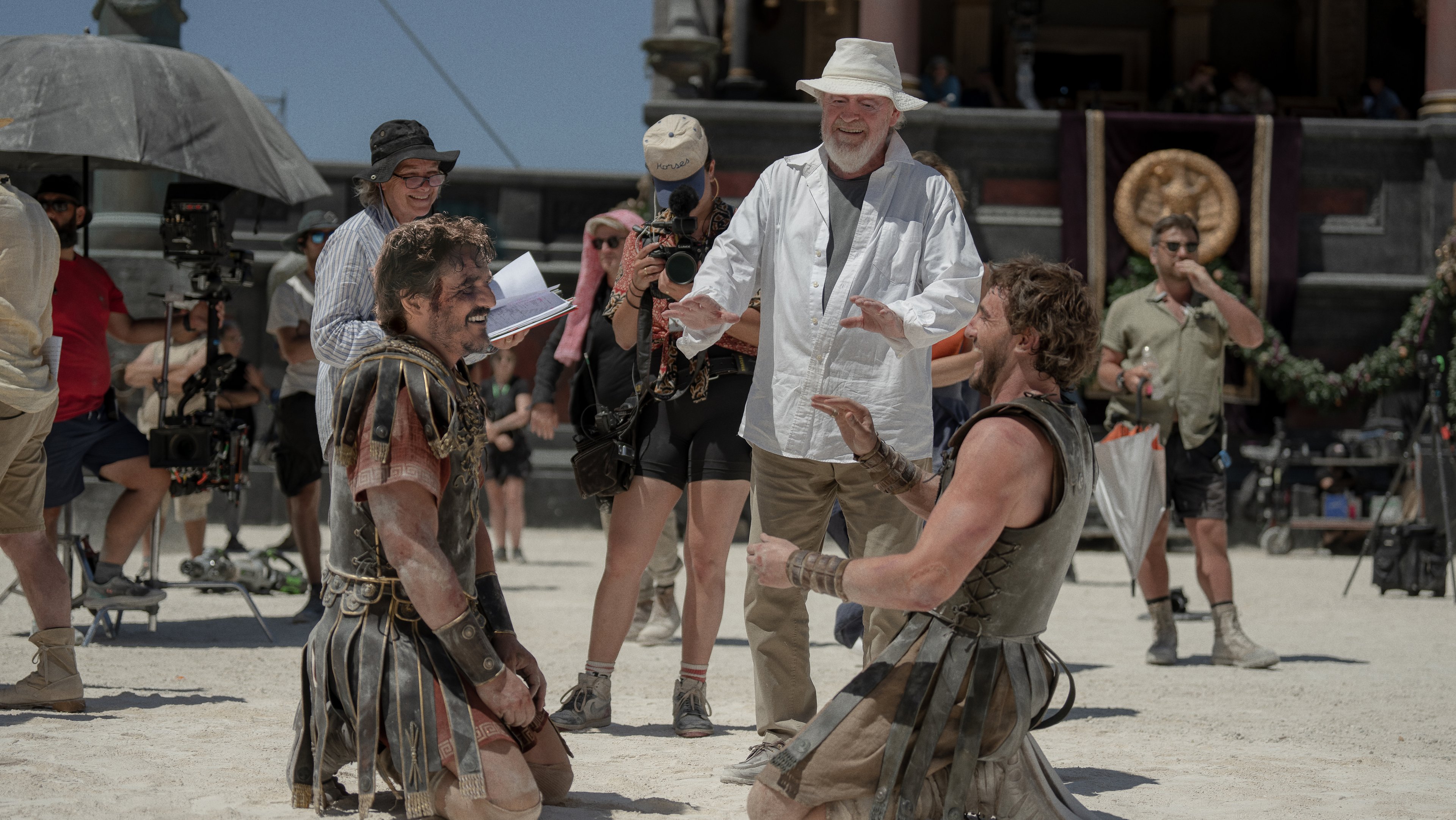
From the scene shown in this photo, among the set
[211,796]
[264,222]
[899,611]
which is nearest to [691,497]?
[899,611]

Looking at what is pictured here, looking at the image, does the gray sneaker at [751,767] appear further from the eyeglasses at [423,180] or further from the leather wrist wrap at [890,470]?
the eyeglasses at [423,180]

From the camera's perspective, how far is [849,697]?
315cm

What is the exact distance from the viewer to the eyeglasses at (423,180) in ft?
14.5

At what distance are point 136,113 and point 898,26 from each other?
31.8ft

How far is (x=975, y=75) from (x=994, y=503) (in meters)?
14.6

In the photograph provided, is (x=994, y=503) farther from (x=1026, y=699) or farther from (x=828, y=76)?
(x=828, y=76)

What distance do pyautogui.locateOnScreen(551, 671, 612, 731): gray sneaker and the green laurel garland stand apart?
33.5 feet

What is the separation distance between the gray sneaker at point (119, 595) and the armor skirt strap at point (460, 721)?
3.70m

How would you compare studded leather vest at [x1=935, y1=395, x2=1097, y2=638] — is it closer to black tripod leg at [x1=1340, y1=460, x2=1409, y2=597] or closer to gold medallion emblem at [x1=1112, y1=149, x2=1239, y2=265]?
black tripod leg at [x1=1340, y1=460, x2=1409, y2=597]

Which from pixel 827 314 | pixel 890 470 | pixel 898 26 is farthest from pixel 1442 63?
pixel 890 470

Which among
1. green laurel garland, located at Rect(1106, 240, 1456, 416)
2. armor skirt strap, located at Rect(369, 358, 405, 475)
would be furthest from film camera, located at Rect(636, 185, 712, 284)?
green laurel garland, located at Rect(1106, 240, 1456, 416)

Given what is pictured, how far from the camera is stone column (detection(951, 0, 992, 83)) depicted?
17406mm

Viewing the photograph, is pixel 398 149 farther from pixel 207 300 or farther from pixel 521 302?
pixel 207 300

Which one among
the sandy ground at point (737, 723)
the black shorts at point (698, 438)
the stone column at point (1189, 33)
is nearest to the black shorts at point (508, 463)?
the sandy ground at point (737, 723)
